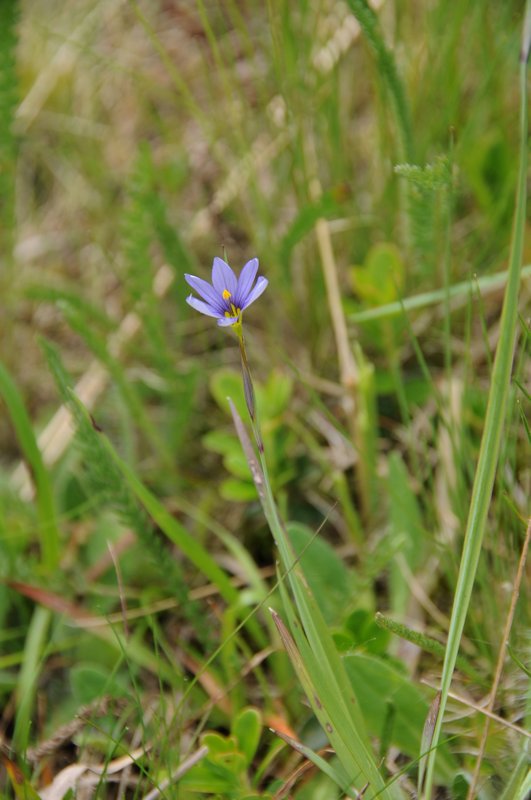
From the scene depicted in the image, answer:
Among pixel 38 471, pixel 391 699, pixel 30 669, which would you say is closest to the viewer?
pixel 391 699

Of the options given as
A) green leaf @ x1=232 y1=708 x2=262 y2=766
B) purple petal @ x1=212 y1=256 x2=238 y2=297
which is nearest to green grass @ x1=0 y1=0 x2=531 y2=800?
green leaf @ x1=232 y1=708 x2=262 y2=766

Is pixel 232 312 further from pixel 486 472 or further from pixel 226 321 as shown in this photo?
pixel 486 472

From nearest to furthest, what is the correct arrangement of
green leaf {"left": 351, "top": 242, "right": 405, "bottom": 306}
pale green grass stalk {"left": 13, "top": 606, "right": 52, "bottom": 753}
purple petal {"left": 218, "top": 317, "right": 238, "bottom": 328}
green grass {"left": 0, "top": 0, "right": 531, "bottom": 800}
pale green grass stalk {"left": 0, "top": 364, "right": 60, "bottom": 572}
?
purple petal {"left": 218, "top": 317, "right": 238, "bottom": 328} → green grass {"left": 0, "top": 0, "right": 531, "bottom": 800} → pale green grass stalk {"left": 13, "top": 606, "right": 52, "bottom": 753} → pale green grass stalk {"left": 0, "top": 364, "right": 60, "bottom": 572} → green leaf {"left": 351, "top": 242, "right": 405, "bottom": 306}

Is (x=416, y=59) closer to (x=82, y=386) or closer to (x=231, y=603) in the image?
(x=82, y=386)

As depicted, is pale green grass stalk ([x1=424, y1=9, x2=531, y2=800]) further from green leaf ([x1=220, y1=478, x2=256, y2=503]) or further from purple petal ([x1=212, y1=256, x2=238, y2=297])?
green leaf ([x1=220, y1=478, x2=256, y2=503])

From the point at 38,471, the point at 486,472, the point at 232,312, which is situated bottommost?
the point at 38,471

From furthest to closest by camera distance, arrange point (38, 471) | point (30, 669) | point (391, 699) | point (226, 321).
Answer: point (38, 471) → point (30, 669) → point (391, 699) → point (226, 321)

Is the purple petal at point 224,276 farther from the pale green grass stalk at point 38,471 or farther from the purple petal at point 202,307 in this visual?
the pale green grass stalk at point 38,471

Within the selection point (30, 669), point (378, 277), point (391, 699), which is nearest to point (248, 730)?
point (391, 699)
